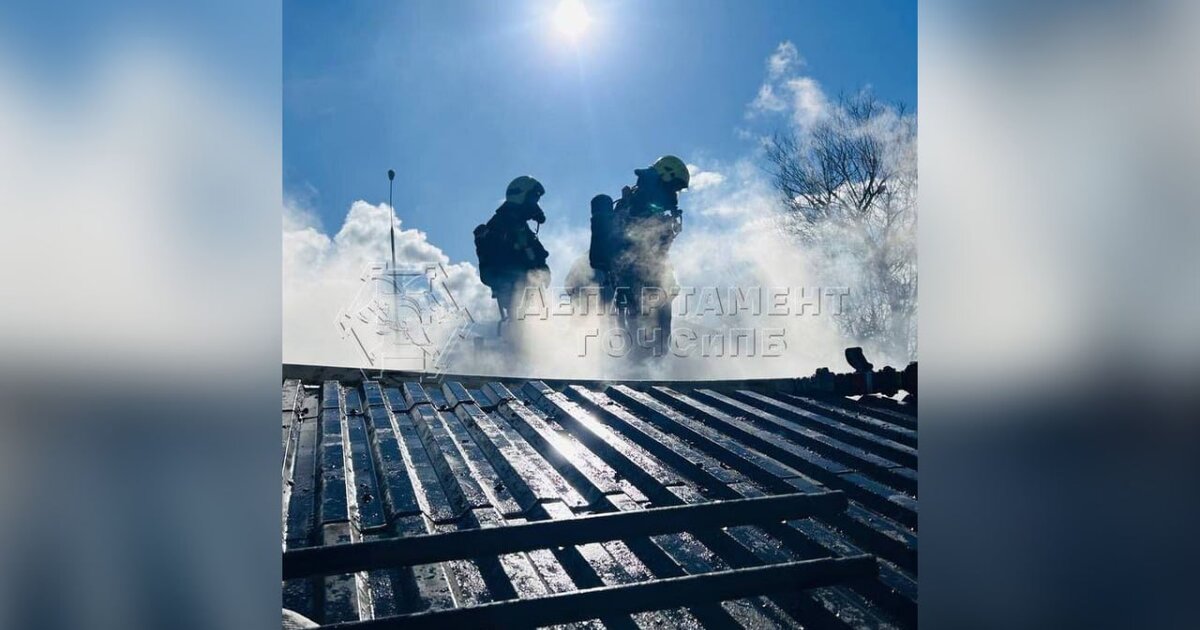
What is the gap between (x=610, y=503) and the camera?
380cm

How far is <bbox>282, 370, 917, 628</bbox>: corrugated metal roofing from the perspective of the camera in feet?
8.23

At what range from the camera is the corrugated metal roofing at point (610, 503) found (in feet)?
8.23
